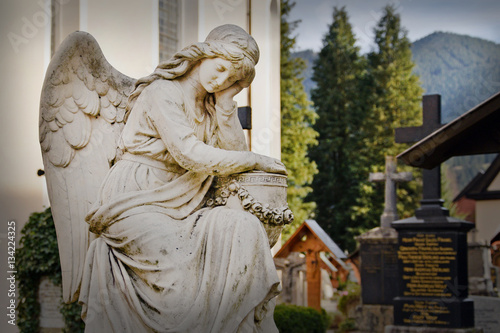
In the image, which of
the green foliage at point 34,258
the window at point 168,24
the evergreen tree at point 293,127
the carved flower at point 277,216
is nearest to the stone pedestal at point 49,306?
the green foliage at point 34,258

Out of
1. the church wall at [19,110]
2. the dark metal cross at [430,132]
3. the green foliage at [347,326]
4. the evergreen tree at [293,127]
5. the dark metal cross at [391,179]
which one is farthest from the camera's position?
the evergreen tree at [293,127]

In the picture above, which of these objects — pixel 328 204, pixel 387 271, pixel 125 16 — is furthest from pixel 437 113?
pixel 328 204

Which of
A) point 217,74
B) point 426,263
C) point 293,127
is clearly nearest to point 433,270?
point 426,263

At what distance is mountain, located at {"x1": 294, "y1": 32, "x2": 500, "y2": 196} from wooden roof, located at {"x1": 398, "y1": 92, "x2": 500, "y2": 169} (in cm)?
3107

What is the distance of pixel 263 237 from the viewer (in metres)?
3.25

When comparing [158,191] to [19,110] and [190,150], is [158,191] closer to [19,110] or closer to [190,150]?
[190,150]

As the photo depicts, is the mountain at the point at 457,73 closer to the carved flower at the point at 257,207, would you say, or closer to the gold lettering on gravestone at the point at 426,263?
the gold lettering on gravestone at the point at 426,263

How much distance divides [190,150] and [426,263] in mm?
7828

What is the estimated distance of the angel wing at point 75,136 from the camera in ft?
12.1

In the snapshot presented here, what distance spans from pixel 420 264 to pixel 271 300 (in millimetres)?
7488

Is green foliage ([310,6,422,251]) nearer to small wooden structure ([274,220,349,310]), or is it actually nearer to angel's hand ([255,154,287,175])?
small wooden structure ([274,220,349,310])

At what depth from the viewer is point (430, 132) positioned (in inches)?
424

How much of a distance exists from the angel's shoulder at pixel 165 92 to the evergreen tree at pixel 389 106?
23287 millimetres

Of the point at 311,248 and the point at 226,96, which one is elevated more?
A: the point at 226,96
